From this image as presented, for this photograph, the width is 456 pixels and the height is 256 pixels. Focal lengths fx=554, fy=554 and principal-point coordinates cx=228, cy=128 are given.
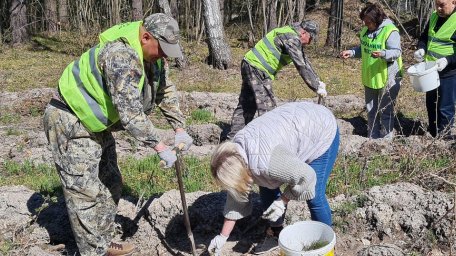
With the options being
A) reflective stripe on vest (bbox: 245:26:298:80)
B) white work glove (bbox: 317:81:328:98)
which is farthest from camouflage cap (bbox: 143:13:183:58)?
reflective stripe on vest (bbox: 245:26:298:80)

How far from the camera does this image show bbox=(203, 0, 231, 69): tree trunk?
Answer: 10.1 meters

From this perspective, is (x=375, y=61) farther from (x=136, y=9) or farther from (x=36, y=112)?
(x=136, y=9)

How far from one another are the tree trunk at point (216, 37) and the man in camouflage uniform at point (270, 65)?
4538 mm

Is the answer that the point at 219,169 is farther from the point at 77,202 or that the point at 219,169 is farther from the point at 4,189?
the point at 4,189

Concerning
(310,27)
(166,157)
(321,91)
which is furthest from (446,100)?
(166,157)

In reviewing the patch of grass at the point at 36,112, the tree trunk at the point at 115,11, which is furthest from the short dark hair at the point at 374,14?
the tree trunk at the point at 115,11

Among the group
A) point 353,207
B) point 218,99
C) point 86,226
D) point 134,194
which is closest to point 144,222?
point 134,194

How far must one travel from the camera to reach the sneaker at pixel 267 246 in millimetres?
3774

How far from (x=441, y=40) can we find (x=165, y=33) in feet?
11.6

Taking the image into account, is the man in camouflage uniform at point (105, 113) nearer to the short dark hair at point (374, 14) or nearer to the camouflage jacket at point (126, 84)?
the camouflage jacket at point (126, 84)

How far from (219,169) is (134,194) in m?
1.95

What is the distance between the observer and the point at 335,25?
12.3 metres

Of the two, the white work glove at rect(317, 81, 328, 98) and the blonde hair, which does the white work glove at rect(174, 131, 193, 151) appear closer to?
the blonde hair

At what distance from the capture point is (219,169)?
9.16 ft
